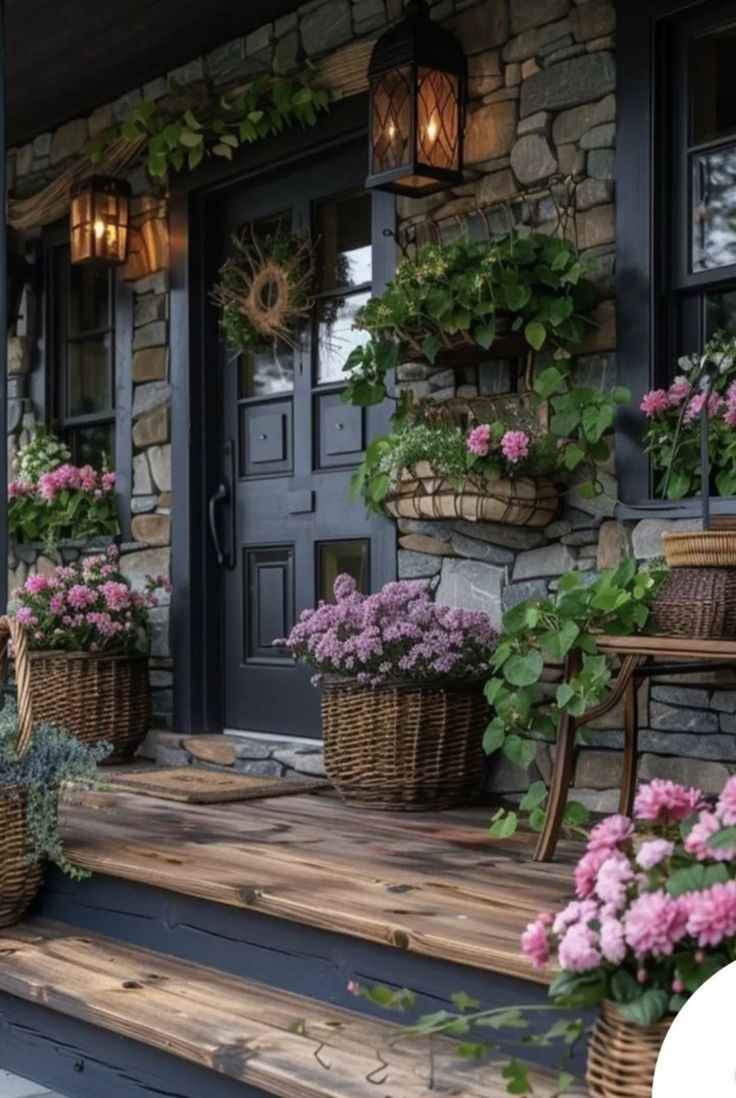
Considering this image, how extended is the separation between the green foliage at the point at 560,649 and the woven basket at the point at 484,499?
1.30ft

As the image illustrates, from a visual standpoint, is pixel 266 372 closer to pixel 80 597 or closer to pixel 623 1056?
pixel 80 597

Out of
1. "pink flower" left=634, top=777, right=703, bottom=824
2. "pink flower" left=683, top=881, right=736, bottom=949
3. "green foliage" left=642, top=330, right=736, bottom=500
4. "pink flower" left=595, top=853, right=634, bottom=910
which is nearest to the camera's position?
"pink flower" left=683, top=881, right=736, bottom=949

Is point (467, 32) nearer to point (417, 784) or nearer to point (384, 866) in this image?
point (417, 784)

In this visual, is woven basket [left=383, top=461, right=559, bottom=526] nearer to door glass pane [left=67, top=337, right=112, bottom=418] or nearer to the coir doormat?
the coir doormat

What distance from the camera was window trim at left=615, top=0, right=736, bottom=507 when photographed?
145 inches

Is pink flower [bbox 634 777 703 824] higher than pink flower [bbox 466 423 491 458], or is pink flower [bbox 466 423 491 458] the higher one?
pink flower [bbox 466 423 491 458]

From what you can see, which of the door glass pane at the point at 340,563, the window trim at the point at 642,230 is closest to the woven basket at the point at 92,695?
the door glass pane at the point at 340,563

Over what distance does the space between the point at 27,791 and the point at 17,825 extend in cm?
8

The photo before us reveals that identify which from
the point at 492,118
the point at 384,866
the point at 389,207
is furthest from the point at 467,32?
the point at 384,866

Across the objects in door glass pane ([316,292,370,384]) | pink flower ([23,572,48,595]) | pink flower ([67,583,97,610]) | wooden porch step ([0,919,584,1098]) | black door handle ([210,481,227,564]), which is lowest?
wooden porch step ([0,919,584,1098])

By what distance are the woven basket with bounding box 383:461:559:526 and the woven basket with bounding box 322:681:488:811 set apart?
469 mm

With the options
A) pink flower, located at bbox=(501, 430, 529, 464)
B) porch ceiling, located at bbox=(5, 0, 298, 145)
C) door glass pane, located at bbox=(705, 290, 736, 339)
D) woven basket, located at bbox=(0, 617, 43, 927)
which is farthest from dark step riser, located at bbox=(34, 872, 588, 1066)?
porch ceiling, located at bbox=(5, 0, 298, 145)

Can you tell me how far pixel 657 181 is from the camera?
3.71m

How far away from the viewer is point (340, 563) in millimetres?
4742
